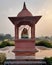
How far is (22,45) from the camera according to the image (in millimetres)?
10227

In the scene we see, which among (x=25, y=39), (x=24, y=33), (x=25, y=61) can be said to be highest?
(x=24, y=33)

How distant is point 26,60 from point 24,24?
2286 millimetres

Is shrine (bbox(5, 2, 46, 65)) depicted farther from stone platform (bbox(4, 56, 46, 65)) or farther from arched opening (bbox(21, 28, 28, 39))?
stone platform (bbox(4, 56, 46, 65))

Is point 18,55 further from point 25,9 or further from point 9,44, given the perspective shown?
point 9,44

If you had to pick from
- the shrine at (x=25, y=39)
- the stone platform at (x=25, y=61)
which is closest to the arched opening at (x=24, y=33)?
the shrine at (x=25, y=39)

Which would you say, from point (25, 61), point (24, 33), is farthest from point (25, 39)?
point (25, 61)

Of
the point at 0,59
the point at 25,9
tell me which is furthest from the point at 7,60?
the point at 25,9

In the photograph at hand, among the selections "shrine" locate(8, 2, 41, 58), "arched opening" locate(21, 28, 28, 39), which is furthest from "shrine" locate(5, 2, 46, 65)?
"arched opening" locate(21, 28, 28, 39)

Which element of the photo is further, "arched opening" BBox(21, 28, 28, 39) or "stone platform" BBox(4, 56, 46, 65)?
"arched opening" BBox(21, 28, 28, 39)

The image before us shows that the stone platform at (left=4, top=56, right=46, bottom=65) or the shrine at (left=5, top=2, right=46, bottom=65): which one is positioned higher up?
the shrine at (left=5, top=2, right=46, bottom=65)

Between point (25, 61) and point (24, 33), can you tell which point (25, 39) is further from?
point (25, 61)

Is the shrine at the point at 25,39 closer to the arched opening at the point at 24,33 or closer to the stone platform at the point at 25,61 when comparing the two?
the arched opening at the point at 24,33

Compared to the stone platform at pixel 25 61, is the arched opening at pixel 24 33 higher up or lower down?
higher up

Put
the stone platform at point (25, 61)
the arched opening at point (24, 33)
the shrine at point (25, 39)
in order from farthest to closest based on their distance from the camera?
1. the arched opening at point (24, 33)
2. the shrine at point (25, 39)
3. the stone platform at point (25, 61)
